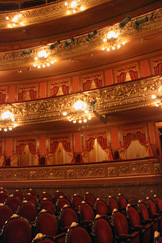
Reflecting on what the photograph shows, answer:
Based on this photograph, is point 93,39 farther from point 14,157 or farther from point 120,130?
point 14,157

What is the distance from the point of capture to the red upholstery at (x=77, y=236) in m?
2.30

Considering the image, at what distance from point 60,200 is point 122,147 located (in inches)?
193

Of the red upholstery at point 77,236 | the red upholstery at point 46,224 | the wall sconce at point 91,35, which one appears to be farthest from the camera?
the wall sconce at point 91,35

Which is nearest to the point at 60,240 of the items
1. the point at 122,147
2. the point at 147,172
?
the point at 147,172

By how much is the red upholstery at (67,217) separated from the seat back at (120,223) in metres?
0.71

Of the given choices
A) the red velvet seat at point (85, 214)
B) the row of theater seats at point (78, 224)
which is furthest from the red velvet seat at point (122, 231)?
the red velvet seat at point (85, 214)

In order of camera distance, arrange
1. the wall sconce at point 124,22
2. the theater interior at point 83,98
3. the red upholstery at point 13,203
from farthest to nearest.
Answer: the wall sconce at point 124,22 → the theater interior at point 83,98 → the red upholstery at point 13,203

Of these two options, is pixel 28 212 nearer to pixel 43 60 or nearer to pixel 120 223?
pixel 120 223

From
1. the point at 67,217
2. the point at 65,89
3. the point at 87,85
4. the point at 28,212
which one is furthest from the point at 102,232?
the point at 65,89

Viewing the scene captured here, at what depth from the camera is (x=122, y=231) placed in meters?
3.09

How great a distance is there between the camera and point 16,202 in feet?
14.9

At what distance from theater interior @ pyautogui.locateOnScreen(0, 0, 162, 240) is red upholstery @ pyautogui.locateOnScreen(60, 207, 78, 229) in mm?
3387

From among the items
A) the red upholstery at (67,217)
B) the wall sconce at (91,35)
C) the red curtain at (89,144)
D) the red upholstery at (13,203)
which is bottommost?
the red upholstery at (67,217)

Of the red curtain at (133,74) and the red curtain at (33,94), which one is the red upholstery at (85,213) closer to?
the red curtain at (133,74)
